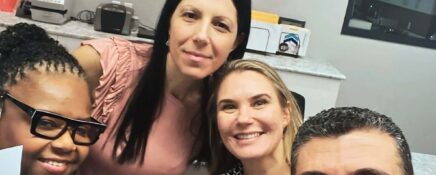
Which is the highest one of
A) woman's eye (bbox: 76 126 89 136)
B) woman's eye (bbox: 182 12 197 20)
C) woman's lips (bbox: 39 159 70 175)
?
woman's eye (bbox: 182 12 197 20)

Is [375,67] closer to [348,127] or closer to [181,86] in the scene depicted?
[181,86]

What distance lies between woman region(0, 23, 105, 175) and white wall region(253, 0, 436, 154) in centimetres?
263

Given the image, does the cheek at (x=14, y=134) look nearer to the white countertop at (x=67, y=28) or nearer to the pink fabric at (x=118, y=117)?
the pink fabric at (x=118, y=117)

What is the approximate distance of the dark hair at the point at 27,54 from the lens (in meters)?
1.10

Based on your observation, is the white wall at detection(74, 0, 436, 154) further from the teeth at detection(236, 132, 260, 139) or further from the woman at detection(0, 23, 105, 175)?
the woman at detection(0, 23, 105, 175)

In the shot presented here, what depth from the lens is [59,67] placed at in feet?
3.74

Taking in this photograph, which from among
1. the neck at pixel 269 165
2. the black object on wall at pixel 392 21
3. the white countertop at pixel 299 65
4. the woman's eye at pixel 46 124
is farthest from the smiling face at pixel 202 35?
the black object on wall at pixel 392 21

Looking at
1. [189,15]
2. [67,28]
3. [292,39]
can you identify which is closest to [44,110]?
[189,15]

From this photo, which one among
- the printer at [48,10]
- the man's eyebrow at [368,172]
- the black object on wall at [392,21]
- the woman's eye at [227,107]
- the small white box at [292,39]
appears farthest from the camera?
the black object on wall at [392,21]

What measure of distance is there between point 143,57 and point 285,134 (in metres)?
0.56

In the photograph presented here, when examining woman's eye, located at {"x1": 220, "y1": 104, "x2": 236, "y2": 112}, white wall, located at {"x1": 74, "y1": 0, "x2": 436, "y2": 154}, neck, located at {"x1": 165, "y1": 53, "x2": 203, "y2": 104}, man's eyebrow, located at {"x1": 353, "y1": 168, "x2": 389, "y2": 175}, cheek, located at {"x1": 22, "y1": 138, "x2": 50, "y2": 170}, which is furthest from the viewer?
white wall, located at {"x1": 74, "y1": 0, "x2": 436, "y2": 154}

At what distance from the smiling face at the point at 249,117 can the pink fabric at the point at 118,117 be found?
208mm

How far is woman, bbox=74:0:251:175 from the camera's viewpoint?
1.52 m

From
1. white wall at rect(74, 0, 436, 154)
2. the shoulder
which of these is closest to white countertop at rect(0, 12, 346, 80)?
white wall at rect(74, 0, 436, 154)
